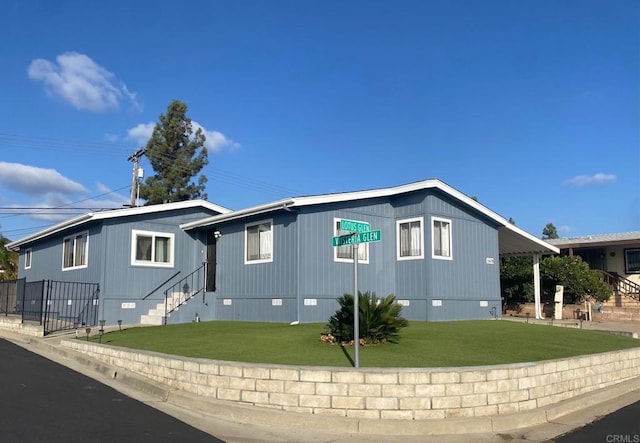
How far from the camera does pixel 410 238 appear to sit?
1811cm

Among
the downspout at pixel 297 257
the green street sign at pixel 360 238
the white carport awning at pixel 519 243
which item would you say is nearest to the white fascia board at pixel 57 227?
the downspout at pixel 297 257

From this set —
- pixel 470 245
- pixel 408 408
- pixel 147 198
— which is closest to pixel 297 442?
pixel 408 408

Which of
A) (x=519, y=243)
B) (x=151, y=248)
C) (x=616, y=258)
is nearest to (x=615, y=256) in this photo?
(x=616, y=258)

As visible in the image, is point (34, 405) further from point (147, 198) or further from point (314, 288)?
point (147, 198)

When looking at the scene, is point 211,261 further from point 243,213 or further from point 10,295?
point 10,295

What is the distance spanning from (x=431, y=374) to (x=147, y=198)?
124 ft

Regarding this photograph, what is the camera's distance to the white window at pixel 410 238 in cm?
1773

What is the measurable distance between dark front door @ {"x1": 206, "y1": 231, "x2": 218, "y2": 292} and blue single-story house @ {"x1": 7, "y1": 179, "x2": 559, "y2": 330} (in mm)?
41

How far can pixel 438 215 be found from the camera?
707 inches

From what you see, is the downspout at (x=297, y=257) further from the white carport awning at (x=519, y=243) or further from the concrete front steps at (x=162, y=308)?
the white carport awning at (x=519, y=243)

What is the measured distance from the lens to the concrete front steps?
1872 cm

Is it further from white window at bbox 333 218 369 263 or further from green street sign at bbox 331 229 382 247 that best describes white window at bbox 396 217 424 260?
green street sign at bbox 331 229 382 247

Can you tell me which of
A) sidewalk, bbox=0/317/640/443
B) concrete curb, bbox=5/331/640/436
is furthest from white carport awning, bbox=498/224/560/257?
sidewalk, bbox=0/317/640/443

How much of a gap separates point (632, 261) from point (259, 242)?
21.2 m
